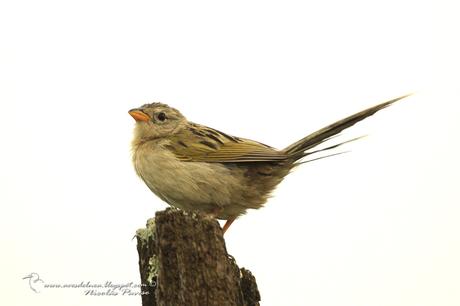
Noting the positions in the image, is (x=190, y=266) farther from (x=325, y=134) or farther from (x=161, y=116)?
(x=161, y=116)

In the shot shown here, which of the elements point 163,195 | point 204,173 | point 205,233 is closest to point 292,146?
point 204,173

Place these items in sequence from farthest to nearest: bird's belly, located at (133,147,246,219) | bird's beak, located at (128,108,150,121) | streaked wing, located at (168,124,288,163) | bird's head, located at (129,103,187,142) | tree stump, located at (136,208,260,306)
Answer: bird's beak, located at (128,108,150,121)
bird's head, located at (129,103,187,142)
streaked wing, located at (168,124,288,163)
bird's belly, located at (133,147,246,219)
tree stump, located at (136,208,260,306)

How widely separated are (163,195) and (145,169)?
0.34 metres

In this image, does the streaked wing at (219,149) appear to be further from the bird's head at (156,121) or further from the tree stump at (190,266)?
the tree stump at (190,266)

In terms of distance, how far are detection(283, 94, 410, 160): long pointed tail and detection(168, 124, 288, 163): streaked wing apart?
13 centimetres

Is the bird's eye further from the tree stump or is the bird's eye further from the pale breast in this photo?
the tree stump

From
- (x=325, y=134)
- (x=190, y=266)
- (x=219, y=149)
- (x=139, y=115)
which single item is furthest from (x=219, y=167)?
(x=190, y=266)

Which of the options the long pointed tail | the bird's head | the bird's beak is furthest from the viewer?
the bird's beak

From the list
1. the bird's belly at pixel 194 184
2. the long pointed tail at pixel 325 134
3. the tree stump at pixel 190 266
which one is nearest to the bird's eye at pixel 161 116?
the bird's belly at pixel 194 184

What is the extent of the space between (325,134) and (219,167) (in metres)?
1.07

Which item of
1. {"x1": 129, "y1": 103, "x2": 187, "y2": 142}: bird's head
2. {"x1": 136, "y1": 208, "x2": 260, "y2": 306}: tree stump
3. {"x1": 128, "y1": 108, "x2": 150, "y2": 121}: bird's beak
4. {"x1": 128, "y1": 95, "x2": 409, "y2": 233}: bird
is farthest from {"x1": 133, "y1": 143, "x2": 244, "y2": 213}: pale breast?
{"x1": 136, "y1": 208, "x2": 260, "y2": 306}: tree stump

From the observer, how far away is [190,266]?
4.19m

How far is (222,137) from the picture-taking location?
7230 millimetres

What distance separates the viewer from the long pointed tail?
656 centimetres
